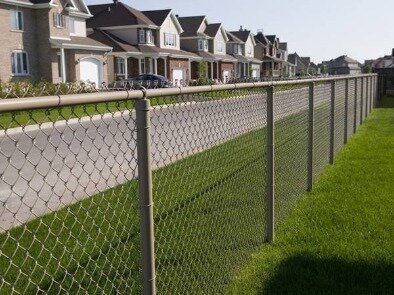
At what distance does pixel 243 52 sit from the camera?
244 ft

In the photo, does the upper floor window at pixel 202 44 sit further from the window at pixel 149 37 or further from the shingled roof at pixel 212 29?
the window at pixel 149 37

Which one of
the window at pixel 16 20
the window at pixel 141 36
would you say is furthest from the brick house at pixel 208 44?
the window at pixel 16 20

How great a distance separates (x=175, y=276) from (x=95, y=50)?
3526 centimetres

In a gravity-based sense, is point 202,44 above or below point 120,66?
above

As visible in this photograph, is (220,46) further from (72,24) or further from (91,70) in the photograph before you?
(91,70)

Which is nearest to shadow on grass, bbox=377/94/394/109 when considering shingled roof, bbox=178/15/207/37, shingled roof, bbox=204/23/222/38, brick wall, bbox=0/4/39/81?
brick wall, bbox=0/4/39/81

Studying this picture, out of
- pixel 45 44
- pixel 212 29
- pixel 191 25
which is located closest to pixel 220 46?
pixel 212 29

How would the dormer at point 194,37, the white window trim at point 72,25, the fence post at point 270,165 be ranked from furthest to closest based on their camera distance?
the dormer at point 194,37 → the white window trim at point 72,25 → the fence post at point 270,165

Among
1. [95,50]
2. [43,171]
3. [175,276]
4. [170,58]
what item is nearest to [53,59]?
[95,50]

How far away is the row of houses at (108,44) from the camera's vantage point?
3262 centimetres

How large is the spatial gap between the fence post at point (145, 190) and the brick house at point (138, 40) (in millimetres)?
40390

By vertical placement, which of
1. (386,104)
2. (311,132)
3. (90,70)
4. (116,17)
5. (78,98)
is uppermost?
(116,17)

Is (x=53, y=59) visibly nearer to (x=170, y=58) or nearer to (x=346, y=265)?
(x=170, y=58)

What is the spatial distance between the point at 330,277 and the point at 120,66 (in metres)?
41.2
